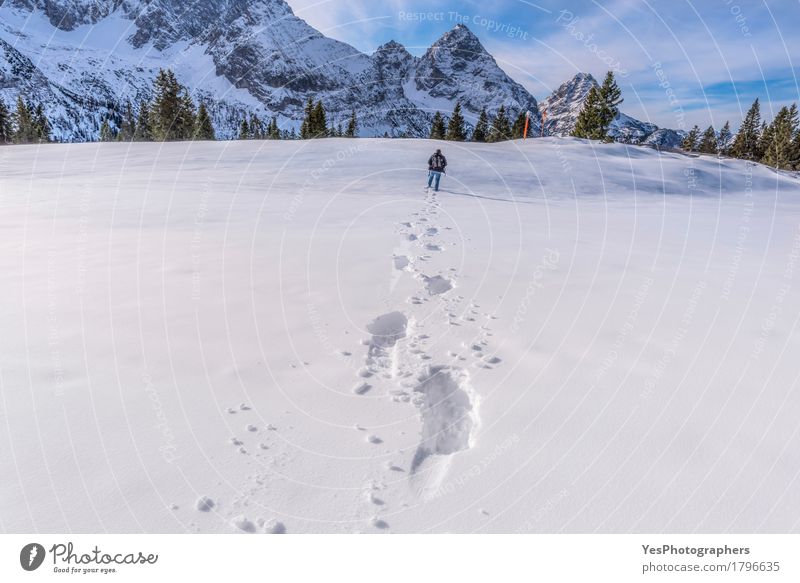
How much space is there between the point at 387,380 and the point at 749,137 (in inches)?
3273

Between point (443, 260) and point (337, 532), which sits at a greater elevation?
point (443, 260)

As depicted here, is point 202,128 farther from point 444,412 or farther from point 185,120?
point 444,412

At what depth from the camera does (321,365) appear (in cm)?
402

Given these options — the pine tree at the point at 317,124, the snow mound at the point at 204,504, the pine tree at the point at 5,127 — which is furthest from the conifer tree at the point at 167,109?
the snow mound at the point at 204,504

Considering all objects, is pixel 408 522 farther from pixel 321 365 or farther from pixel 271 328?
pixel 271 328

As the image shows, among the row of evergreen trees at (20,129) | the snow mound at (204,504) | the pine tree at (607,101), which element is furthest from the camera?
the row of evergreen trees at (20,129)

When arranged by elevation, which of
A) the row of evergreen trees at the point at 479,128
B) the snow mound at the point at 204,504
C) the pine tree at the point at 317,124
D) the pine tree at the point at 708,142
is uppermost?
the pine tree at the point at 708,142

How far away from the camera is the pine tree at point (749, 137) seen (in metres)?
59.9

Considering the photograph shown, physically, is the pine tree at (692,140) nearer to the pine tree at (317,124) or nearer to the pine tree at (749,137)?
the pine tree at (749,137)

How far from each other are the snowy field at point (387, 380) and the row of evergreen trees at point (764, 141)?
51725 mm

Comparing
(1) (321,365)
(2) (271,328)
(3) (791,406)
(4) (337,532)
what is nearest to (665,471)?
(3) (791,406)

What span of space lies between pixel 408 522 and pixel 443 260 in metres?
5.09

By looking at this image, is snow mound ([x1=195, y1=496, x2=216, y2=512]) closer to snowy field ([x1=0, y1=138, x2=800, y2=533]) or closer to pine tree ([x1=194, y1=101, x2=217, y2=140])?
snowy field ([x1=0, y1=138, x2=800, y2=533])

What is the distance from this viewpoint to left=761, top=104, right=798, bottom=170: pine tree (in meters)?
49.4
